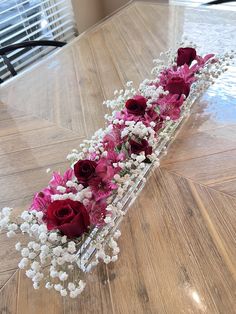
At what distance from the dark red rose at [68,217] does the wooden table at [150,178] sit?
0.13m

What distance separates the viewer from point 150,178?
875mm

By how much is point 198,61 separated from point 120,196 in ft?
2.13

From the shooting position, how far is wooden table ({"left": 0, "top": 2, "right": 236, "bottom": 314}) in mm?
635

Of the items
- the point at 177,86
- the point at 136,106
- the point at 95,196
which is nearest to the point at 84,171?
the point at 95,196

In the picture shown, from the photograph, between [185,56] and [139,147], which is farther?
[185,56]

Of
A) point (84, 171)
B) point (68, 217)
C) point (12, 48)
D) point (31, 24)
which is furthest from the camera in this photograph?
point (31, 24)

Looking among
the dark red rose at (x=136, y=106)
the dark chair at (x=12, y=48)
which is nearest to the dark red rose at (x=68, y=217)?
the dark red rose at (x=136, y=106)

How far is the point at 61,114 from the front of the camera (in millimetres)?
1142

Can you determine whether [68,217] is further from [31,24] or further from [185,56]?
[31,24]

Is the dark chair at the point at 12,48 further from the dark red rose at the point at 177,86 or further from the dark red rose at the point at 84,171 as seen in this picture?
the dark red rose at the point at 84,171

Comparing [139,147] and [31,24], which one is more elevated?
[139,147]

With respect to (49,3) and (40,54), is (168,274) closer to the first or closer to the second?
(40,54)

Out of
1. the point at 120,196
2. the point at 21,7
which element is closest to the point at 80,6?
the point at 21,7

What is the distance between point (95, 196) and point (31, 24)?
211 centimetres
